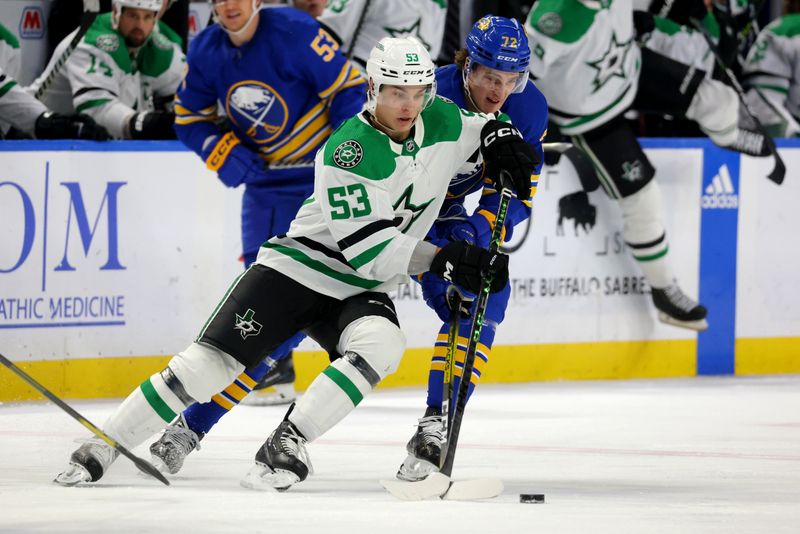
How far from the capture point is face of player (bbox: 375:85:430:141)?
3521 mm

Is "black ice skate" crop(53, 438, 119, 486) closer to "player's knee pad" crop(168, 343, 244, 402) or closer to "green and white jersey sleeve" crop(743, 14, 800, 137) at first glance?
"player's knee pad" crop(168, 343, 244, 402)

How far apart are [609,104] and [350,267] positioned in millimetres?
2661

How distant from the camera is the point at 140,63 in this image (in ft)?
19.2

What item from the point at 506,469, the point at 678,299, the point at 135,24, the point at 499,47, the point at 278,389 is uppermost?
the point at 499,47

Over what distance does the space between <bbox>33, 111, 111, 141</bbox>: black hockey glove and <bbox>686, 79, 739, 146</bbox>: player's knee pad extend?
8.06 feet

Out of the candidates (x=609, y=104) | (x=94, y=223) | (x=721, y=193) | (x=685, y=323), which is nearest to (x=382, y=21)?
(x=609, y=104)

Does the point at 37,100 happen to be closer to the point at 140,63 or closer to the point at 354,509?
the point at 140,63

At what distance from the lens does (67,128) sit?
539 cm

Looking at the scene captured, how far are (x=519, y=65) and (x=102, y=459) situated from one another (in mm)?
1443

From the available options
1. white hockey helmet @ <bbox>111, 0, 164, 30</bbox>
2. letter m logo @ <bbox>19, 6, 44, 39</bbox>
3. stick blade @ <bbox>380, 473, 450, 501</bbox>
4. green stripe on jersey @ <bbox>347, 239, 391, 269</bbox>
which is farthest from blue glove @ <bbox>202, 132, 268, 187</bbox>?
stick blade @ <bbox>380, 473, 450, 501</bbox>

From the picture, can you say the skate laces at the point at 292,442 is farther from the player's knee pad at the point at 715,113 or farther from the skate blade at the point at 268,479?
the player's knee pad at the point at 715,113

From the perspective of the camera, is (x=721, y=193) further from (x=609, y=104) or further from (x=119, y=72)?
(x=119, y=72)

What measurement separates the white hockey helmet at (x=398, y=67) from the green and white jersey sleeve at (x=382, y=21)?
2.39 m

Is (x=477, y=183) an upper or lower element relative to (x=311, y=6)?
lower
